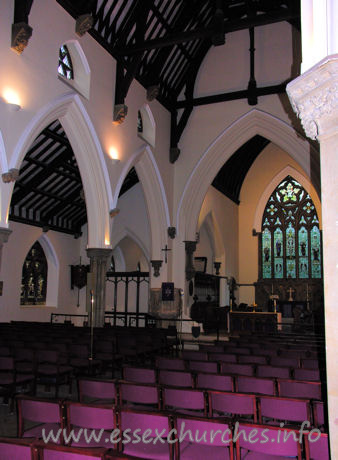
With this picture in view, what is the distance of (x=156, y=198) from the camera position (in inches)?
653

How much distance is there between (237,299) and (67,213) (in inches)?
404

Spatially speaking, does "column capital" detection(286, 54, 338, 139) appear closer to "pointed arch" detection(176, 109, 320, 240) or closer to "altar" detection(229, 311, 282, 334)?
"pointed arch" detection(176, 109, 320, 240)

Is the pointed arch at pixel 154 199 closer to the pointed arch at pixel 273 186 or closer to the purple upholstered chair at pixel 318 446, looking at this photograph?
the pointed arch at pixel 273 186

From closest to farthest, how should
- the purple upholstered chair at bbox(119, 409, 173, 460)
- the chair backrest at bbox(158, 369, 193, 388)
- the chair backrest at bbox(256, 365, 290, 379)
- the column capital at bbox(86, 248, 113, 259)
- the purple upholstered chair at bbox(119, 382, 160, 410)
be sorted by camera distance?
1. the purple upholstered chair at bbox(119, 409, 173, 460)
2. the purple upholstered chair at bbox(119, 382, 160, 410)
3. the chair backrest at bbox(158, 369, 193, 388)
4. the chair backrest at bbox(256, 365, 290, 379)
5. the column capital at bbox(86, 248, 113, 259)

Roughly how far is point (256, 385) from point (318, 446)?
1863 millimetres

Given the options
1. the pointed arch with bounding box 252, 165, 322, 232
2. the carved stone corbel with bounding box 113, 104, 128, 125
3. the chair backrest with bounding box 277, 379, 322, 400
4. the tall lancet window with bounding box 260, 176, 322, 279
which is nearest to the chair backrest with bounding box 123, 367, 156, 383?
the chair backrest with bounding box 277, 379, 322, 400

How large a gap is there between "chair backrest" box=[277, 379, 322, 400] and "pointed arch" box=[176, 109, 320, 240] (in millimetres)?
12132

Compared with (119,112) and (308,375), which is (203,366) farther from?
(119,112)

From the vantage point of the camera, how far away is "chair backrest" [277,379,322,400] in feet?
14.9

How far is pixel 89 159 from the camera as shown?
12.6 meters

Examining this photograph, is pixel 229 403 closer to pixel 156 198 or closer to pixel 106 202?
pixel 106 202

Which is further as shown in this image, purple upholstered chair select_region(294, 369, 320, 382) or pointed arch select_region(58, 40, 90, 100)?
pointed arch select_region(58, 40, 90, 100)

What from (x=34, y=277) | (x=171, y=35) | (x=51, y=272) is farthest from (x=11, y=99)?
(x=51, y=272)

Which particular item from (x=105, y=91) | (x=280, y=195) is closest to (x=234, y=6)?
(x=105, y=91)
